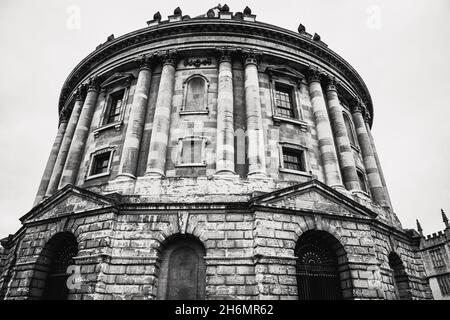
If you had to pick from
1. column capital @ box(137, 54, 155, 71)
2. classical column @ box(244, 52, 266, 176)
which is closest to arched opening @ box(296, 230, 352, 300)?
classical column @ box(244, 52, 266, 176)

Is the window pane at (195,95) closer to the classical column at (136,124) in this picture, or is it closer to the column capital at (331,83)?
the classical column at (136,124)

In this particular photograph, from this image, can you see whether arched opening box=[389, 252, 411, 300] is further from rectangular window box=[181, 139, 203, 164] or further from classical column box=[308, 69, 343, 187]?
rectangular window box=[181, 139, 203, 164]

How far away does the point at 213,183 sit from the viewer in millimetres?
14086

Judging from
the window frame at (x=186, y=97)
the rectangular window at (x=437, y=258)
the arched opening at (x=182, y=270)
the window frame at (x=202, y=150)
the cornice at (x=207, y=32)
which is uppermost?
the cornice at (x=207, y=32)

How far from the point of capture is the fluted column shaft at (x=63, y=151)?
18.9m

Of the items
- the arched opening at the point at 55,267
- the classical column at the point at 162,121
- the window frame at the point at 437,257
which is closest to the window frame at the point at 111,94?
the classical column at the point at 162,121

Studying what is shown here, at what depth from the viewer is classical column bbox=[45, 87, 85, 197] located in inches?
744

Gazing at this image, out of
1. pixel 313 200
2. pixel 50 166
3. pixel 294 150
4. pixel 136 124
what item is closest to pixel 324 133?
pixel 294 150

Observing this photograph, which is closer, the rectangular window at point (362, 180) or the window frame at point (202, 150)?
the window frame at point (202, 150)

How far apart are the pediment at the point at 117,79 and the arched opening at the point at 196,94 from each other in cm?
417

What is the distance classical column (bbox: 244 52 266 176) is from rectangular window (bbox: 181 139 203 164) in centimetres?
253

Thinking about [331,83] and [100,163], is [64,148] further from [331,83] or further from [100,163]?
[331,83]

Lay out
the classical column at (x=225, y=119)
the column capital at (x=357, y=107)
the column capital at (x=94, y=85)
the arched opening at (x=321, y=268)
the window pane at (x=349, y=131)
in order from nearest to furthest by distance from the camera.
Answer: the arched opening at (x=321, y=268)
the classical column at (x=225, y=119)
the column capital at (x=94, y=85)
the window pane at (x=349, y=131)
the column capital at (x=357, y=107)
